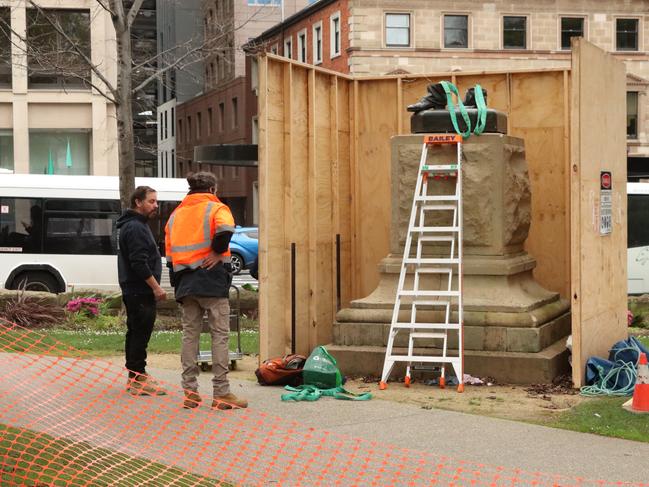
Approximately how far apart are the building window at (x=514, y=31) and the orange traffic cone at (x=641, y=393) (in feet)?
161

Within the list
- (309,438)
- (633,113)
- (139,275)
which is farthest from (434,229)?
(633,113)

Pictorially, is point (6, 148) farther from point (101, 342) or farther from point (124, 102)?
point (101, 342)

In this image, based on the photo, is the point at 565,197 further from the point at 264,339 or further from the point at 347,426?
the point at 347,426

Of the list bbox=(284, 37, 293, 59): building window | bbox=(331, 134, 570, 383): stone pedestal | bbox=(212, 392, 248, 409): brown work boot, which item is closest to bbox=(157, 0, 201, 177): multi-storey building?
bbox=(284, 37, 293, 59): building window

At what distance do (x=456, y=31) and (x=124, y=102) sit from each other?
39.6 meters

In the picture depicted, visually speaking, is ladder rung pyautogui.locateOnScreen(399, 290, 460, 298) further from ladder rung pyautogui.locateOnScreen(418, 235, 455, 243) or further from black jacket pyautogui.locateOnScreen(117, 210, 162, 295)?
black jacket pyautogui.locateOnScreen(117, 210, 162, 295)

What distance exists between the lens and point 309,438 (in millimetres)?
8461

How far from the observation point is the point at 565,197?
44.0 ft

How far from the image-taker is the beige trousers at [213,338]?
9695 millimetres

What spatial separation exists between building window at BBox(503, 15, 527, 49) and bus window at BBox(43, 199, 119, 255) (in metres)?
35.7

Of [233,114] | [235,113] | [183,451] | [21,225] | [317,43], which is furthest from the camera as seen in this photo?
[233,114]

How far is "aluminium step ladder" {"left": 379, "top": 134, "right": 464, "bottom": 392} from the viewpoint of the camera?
11.3 meters

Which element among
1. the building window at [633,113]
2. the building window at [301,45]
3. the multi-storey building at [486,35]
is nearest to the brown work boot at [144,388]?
the multi-storey building at [486,35]

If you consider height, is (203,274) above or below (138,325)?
above
